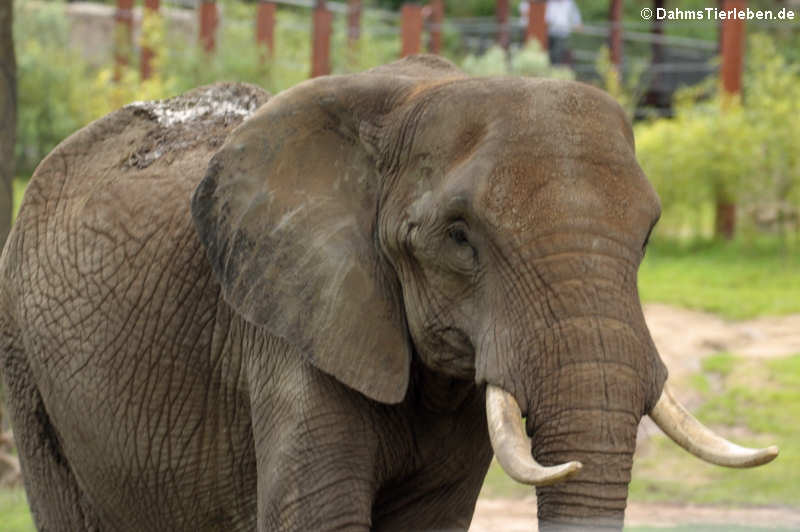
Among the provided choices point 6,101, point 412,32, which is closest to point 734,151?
point 412,32

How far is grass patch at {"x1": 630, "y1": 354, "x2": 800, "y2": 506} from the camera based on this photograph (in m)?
9.19

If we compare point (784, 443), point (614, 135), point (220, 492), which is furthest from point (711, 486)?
point (614, 135)

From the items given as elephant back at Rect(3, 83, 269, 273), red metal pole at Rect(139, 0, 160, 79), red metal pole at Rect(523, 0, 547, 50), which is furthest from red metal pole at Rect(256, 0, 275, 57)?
elephant back at Rect(3, 83, 269, 273)

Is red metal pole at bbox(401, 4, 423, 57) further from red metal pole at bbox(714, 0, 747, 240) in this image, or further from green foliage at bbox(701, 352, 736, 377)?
green foliage at bbox(701, 352, 736, 377)

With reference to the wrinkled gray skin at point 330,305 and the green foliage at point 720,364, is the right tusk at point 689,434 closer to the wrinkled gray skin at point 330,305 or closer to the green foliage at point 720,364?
the wrinkled gray skin at point 330,305

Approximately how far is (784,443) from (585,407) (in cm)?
674

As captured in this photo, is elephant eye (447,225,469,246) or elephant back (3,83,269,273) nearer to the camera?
elephant eye (447,225,469,246)

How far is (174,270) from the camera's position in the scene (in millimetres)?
4730

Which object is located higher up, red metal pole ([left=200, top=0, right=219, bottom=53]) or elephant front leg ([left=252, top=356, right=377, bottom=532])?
elephant front leg ([left=252, top=356, right=377, bottom=532])

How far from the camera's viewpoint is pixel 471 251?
3834 mm

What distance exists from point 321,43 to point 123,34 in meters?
2.86

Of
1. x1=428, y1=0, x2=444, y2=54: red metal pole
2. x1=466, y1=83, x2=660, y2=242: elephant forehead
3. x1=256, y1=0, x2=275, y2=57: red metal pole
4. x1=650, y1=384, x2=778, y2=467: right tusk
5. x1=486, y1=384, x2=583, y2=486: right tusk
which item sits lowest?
x1=428, y1=0, x2=444, y2=54: red metal pole

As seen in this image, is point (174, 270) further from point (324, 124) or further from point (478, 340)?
point (478, 340)

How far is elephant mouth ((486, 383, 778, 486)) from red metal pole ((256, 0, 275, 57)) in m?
13.3
